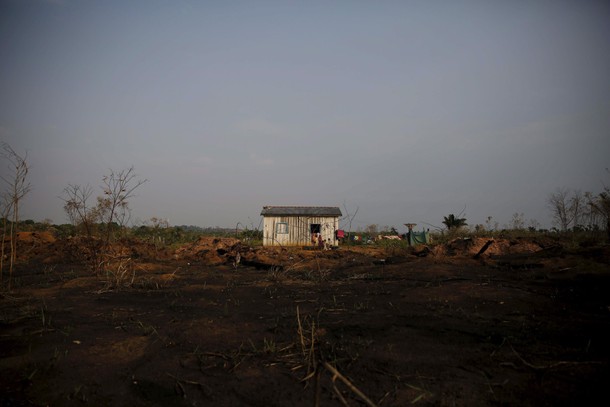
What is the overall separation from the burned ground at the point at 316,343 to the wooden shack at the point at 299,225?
1699cm

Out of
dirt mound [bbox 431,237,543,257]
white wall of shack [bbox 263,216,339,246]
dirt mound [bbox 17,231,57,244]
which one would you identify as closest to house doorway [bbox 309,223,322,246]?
white wall of shack [bbox 263,216,339,246]

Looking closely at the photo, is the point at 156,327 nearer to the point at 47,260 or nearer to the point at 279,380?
the point at 279,380

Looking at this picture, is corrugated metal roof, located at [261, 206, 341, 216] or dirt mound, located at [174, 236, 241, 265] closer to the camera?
dirt mound, located at [174, 236, 241, 265]

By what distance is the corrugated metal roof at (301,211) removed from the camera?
77.4 feet

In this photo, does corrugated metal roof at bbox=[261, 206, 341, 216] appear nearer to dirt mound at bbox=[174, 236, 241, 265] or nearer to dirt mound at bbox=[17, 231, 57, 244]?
dirt mound at bbox=[174, 236, 241, 265]

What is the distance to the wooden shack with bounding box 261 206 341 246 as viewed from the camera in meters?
23.2

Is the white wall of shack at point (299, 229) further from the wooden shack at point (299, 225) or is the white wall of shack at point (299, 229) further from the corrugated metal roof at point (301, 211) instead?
the corrugated metal roof at point (301, 211)

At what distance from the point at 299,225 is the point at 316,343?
20136 mm

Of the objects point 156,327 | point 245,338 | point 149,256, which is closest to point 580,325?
point 245,338

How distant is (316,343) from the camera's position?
3105mm

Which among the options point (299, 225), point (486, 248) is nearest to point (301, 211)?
A: point (299, 225)

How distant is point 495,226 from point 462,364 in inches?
838

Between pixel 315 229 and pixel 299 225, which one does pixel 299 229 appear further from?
pixel 315 229

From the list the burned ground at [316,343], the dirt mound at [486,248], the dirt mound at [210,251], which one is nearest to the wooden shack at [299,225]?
the dirt mound at [210,251]
